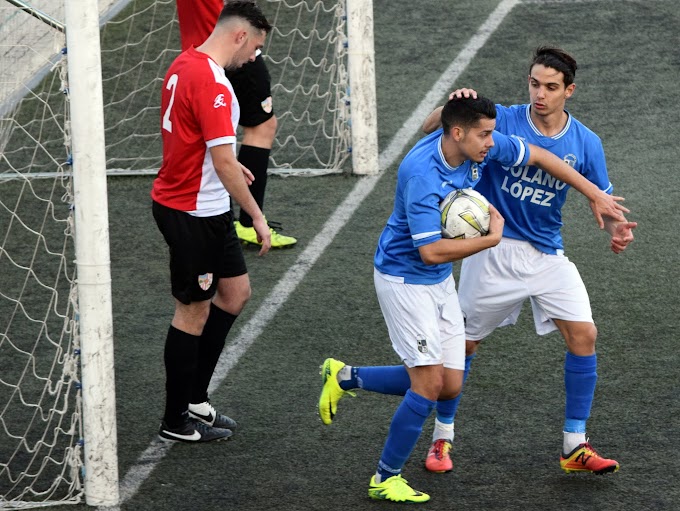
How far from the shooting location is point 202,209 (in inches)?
196

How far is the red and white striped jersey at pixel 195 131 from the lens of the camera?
15.6 ft

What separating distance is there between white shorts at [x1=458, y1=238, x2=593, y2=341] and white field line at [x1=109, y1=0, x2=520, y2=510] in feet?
4.51

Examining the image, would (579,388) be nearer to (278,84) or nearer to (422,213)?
(422,213)

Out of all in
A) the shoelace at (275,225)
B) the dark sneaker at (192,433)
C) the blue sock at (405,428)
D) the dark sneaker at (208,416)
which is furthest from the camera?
the shoelace at (275,225)

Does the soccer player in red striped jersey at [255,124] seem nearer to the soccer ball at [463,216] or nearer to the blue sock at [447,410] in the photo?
the blue sock at [447,410]

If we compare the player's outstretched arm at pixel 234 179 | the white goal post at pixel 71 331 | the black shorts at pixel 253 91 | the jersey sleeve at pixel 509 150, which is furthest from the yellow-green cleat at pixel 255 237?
the jersey sleeve at pixel 509 150

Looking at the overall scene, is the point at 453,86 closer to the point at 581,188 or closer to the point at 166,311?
the point at 166,311

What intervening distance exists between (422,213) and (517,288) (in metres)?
0.76

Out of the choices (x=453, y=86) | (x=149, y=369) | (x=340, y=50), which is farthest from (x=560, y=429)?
(x=453, y=86)

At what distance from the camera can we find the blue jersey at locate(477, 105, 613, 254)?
497 centimetres

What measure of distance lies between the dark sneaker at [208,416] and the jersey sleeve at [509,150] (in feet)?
5.41

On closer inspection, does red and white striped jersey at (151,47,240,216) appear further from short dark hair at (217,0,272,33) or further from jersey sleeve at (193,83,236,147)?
short dark hair at (217,0,272,33)

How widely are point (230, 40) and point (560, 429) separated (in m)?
2.19

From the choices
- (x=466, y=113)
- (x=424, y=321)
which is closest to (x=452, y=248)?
(x=424, y=321)
